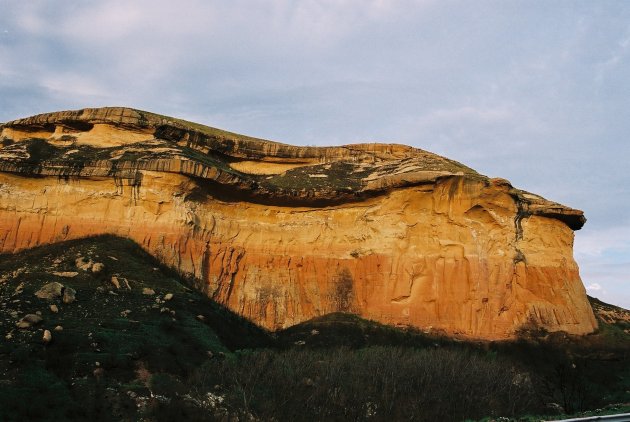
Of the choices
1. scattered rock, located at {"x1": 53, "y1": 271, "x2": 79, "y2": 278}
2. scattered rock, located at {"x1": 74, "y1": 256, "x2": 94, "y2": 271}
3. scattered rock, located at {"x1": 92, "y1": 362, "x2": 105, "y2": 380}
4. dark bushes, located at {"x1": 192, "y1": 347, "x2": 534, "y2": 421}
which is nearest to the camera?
scattered rock, located at {"x1": 92, "y1": 362, "x2": 105, "y2": 380}

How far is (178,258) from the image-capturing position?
90.6 feet

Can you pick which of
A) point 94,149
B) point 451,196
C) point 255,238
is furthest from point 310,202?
point 94,149

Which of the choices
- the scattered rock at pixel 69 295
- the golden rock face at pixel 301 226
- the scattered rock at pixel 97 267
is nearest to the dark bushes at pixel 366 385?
the scattered rock at pixel 69 295

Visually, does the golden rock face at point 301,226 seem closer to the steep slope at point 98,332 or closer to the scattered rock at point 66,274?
the steep slope at point 98,332

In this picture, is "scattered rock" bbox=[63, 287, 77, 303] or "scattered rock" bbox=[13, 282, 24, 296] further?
"scattered rock" bbox=[63, 287, 77, 303]

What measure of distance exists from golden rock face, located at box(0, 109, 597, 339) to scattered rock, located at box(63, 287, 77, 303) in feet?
24.2

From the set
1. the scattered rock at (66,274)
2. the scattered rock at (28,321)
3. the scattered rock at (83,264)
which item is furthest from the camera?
the scattered rock at (83,264)

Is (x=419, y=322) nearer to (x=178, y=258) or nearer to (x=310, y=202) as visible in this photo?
(x=310, y=202)

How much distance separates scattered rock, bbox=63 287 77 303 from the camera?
19297mm

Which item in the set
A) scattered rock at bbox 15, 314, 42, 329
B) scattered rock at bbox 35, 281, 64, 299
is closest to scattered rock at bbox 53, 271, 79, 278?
scattered rock at bbox 35, 281, 64, 299

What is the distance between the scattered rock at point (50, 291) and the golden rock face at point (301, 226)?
7502 millimetres

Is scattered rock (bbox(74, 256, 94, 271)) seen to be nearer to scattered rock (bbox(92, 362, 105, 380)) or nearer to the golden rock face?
the golden rock face

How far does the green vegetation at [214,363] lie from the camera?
47.3ft

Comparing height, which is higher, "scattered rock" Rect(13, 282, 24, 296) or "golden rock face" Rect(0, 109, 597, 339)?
"golden rock face" Rect(0, 109, 597, 339)
